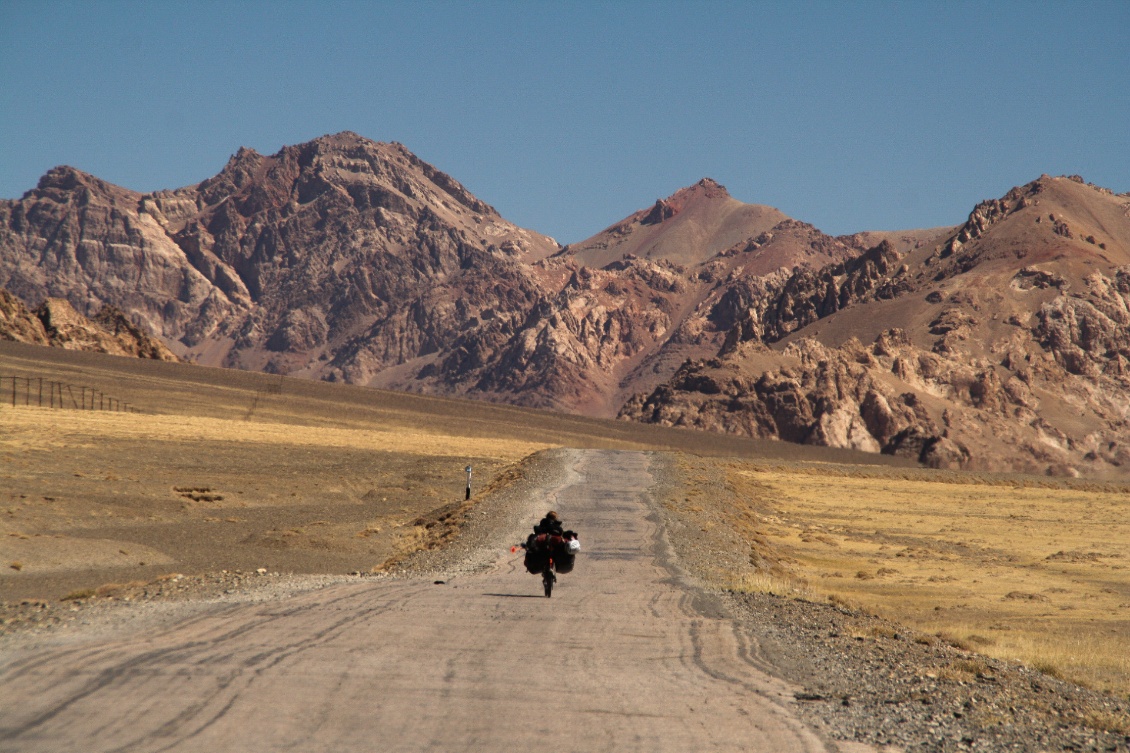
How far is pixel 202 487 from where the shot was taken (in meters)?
41.8

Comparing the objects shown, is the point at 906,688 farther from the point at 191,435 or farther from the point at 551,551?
the point at 191,435

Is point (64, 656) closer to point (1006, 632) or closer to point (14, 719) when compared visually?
point (14, 719)

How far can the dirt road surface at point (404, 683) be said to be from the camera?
906 centimetres

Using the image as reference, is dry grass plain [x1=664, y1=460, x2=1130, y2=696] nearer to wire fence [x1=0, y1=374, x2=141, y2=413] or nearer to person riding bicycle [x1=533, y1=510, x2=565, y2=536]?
person riding bicycle [x1=533, y1=510, x2=565, y2=536]

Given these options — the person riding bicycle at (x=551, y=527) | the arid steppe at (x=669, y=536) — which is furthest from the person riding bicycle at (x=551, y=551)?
the arid steppe at (x=669, y=536)

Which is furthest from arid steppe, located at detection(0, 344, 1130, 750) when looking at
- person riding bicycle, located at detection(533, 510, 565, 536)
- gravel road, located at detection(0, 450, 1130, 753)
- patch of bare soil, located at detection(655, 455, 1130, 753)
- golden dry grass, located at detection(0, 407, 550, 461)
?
person riding bicycle, located at detection(533, 510, 565, 536)

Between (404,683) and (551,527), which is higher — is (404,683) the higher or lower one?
the lower one

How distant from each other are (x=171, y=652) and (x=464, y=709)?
3765 millimetres

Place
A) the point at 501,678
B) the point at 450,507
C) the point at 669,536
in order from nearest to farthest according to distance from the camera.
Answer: the point at 501,678
the point at 669,536
the point at 450,507

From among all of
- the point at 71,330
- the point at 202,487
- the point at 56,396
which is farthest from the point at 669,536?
the point at 71,330

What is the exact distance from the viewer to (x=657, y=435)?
151m

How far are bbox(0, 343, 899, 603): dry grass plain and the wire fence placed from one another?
2.20 ft

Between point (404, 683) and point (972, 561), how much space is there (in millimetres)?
31732

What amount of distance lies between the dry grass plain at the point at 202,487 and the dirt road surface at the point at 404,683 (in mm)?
6255
